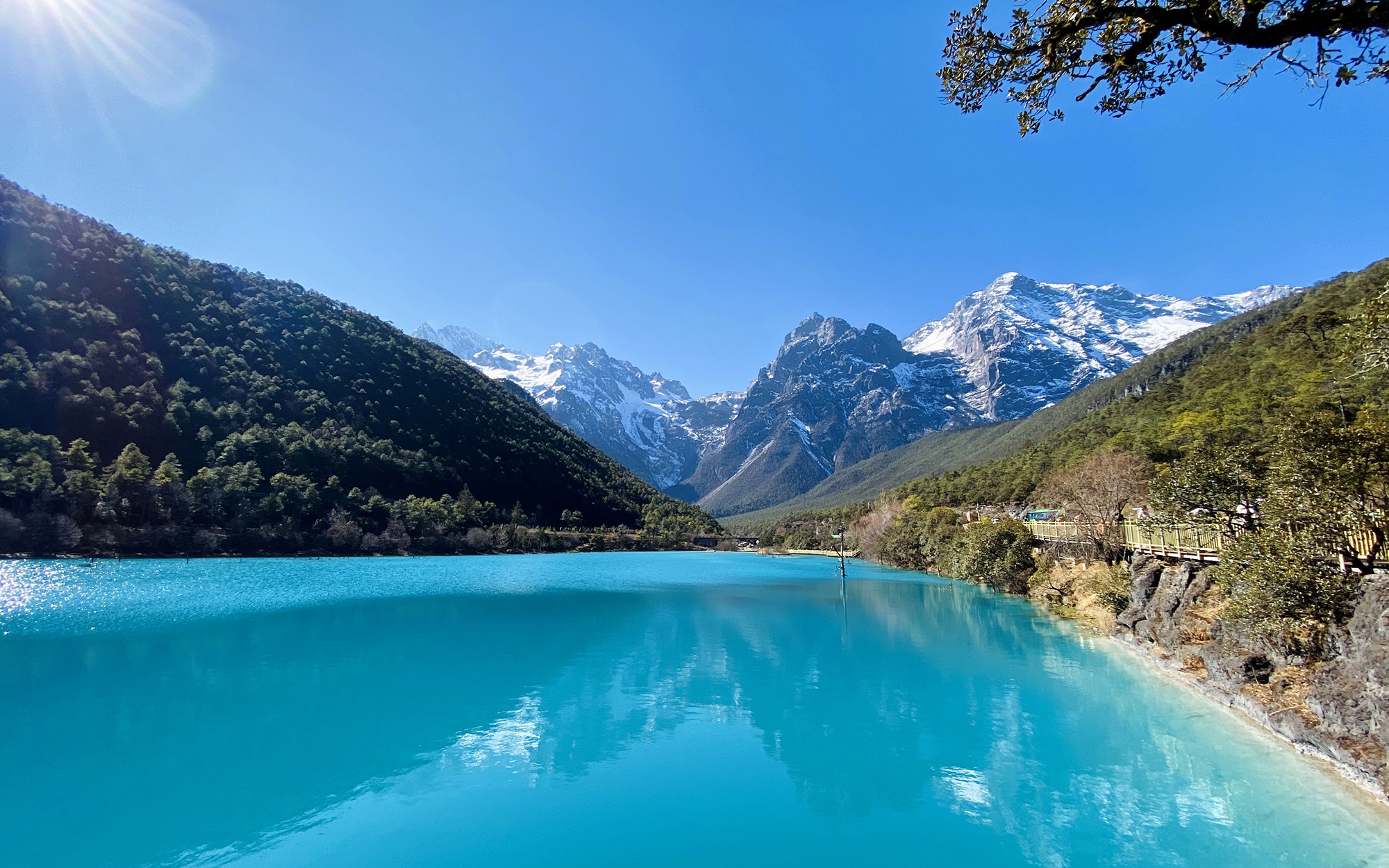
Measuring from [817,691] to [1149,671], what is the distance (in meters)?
10.1

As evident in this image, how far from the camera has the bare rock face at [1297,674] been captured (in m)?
10.2

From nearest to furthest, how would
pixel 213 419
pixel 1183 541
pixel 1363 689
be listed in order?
pixel 1363 689 → pixel 1183 541 → pixel 213 419

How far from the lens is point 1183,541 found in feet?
72.6

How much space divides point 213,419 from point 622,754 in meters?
75.0

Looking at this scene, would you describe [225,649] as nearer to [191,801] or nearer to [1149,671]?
[191,801]

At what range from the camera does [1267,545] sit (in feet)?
45.5

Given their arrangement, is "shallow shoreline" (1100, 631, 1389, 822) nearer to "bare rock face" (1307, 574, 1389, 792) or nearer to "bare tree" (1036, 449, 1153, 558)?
"bare rock face" (1307, 574, 1389, 792)

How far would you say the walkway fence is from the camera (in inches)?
523

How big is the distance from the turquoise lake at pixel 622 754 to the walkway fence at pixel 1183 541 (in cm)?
437

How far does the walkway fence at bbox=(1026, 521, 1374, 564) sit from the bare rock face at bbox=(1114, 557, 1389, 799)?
0.61 m

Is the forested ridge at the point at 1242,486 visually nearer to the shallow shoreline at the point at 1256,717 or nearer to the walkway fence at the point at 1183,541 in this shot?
the walkway fence at the point at 1183,541

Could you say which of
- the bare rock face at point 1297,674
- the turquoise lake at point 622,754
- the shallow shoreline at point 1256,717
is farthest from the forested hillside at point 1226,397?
the turquoise lake at point 622,754

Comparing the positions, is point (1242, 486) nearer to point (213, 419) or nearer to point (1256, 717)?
point (1256, 717)

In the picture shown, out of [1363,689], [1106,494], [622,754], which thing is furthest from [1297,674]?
[1106,494]
